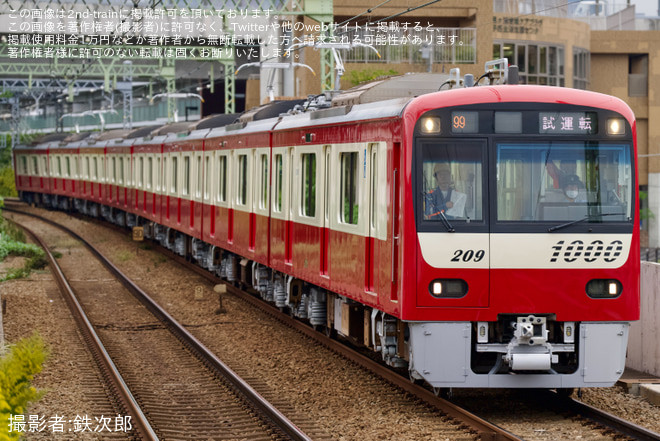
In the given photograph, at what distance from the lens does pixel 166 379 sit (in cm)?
1073

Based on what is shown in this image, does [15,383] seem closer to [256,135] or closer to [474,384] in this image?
[474,384]

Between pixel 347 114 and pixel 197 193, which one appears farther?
pixel 197 193

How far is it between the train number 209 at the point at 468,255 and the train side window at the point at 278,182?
508 centimetres

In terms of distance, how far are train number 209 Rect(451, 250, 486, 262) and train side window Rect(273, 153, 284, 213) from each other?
5082 mm

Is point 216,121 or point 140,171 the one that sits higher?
point 216,121

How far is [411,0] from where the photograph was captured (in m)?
35.4

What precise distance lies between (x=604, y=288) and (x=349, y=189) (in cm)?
279

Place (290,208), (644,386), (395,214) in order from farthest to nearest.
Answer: (290,208)
(644,386)
(395,214)

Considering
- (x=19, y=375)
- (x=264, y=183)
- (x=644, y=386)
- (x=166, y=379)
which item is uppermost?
(x=264, y=183)

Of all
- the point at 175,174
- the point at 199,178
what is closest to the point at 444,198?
the point at 199,178

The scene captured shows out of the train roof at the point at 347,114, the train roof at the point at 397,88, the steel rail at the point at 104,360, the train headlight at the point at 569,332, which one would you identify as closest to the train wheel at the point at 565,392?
the train headlight at the point at 569,332

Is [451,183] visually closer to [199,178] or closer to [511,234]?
[511,234]

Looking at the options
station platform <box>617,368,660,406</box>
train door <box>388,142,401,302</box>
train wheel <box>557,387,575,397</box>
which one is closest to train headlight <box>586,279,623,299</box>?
train wheel <box>557,387,575,397</box>

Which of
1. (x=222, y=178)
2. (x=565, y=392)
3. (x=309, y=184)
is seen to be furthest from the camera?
(x=222, y=178)
